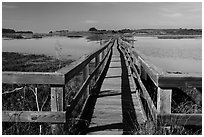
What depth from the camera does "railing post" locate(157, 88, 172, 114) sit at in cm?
277

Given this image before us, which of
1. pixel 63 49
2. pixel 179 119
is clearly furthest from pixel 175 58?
pixel 179 119

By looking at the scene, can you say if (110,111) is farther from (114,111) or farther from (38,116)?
(38,116)

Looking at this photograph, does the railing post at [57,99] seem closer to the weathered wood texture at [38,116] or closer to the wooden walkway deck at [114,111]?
the weathered wood texture at [38,116]

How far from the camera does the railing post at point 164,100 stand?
277 centimetres

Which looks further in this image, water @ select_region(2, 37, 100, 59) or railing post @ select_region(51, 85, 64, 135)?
water @ select_region(2, 37, 100, 59)

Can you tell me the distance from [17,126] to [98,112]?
5.56 ft

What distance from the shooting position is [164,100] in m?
2.79

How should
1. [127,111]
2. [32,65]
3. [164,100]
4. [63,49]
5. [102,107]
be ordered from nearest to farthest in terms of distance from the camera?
[164,100], [127,111], [102,107], [32,65], [63,49]

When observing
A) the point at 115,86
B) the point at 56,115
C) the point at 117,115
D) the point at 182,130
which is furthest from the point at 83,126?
the point at 115,86

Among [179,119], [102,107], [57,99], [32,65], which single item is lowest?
[32,65]

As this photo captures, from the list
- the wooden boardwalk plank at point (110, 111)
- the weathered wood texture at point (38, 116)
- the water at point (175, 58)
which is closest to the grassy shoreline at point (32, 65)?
the water at point (175, 58)

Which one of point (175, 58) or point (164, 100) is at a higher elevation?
point (164, 100)

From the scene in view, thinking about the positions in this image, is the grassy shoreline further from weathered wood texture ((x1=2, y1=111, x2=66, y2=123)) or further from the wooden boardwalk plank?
weathered wood texture ((x1=2, y1=111, x2=66, y2=123))

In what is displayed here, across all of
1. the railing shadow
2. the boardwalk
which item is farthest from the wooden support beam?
the railing shadow
